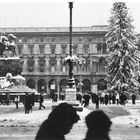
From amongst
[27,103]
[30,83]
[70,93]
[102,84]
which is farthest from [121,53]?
[30,83]

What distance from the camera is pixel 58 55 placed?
258 ft

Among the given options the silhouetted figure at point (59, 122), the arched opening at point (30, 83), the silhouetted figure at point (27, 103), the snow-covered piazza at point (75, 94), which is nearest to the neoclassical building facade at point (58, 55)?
the arched opening at point (30, 83)

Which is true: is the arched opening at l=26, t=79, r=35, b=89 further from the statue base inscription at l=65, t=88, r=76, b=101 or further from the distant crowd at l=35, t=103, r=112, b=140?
the distant crowd at l=35, t=103, r=112, b=140

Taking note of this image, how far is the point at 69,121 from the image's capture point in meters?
4.96

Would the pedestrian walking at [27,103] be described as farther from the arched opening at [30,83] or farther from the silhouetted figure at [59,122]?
the arched opening at [30,83]

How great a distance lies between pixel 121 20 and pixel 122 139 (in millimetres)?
39072

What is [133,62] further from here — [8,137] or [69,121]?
[69,121]

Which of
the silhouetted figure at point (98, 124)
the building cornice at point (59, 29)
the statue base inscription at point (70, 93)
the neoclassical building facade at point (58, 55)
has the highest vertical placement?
the building cornice at point (59, 29)

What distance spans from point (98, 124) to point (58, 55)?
73.9 metres

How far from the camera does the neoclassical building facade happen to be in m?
77.2

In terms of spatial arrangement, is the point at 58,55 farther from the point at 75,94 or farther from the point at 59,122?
the point at 59,122

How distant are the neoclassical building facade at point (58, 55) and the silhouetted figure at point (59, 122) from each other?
71.1 m

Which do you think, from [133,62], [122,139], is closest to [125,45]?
[133,62]

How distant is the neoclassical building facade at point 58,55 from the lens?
253ft
